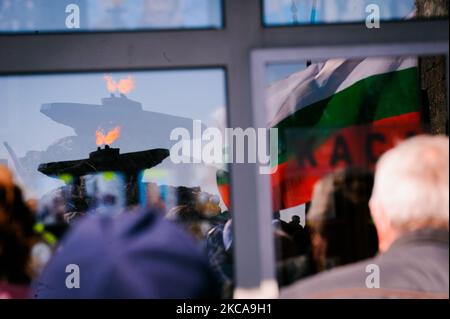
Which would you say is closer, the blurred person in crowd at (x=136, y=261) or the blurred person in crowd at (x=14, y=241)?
the blurred person in crowd at (x=136, y=261)

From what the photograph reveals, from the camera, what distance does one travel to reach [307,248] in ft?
7.92

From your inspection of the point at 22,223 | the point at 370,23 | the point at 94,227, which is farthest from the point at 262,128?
the point at 94,227

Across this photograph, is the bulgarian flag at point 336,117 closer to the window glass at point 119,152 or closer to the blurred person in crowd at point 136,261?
the window glass at point 119,152

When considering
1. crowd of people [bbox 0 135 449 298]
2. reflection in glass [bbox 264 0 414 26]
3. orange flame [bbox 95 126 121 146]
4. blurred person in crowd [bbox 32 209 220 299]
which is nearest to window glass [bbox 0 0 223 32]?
reflection in glass [bbox 264 0 414 26]

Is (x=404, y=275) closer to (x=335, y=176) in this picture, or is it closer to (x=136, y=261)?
(x=335, y=176)

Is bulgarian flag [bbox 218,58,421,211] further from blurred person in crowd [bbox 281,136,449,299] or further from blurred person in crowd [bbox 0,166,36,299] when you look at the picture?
blurred person in crowd [bbox 0,166,36,299]

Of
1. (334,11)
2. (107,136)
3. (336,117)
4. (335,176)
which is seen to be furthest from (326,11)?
(107,136)

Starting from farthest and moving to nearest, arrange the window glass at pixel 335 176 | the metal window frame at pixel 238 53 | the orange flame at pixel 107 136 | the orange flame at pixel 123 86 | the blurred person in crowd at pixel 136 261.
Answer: the orange flame at pixel 107 136 → the orange flame at pixel 123 86 → the window glass at pixel 335 176 → the metal window frame at pixel 238 53 → the blurred person in crowd at pixel 136 261

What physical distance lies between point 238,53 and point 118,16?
567 millimetres

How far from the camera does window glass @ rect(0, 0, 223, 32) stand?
2061mm

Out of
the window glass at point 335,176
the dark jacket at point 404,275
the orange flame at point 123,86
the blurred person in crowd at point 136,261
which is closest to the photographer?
the blurred person in crowd at point 136,261

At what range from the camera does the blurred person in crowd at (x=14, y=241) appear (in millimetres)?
1608

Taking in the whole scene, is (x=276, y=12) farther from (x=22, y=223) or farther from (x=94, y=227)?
(x=94, y=227)

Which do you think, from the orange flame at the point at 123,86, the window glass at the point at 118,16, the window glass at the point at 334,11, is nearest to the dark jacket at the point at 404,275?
the window glass at the point at 334,11
